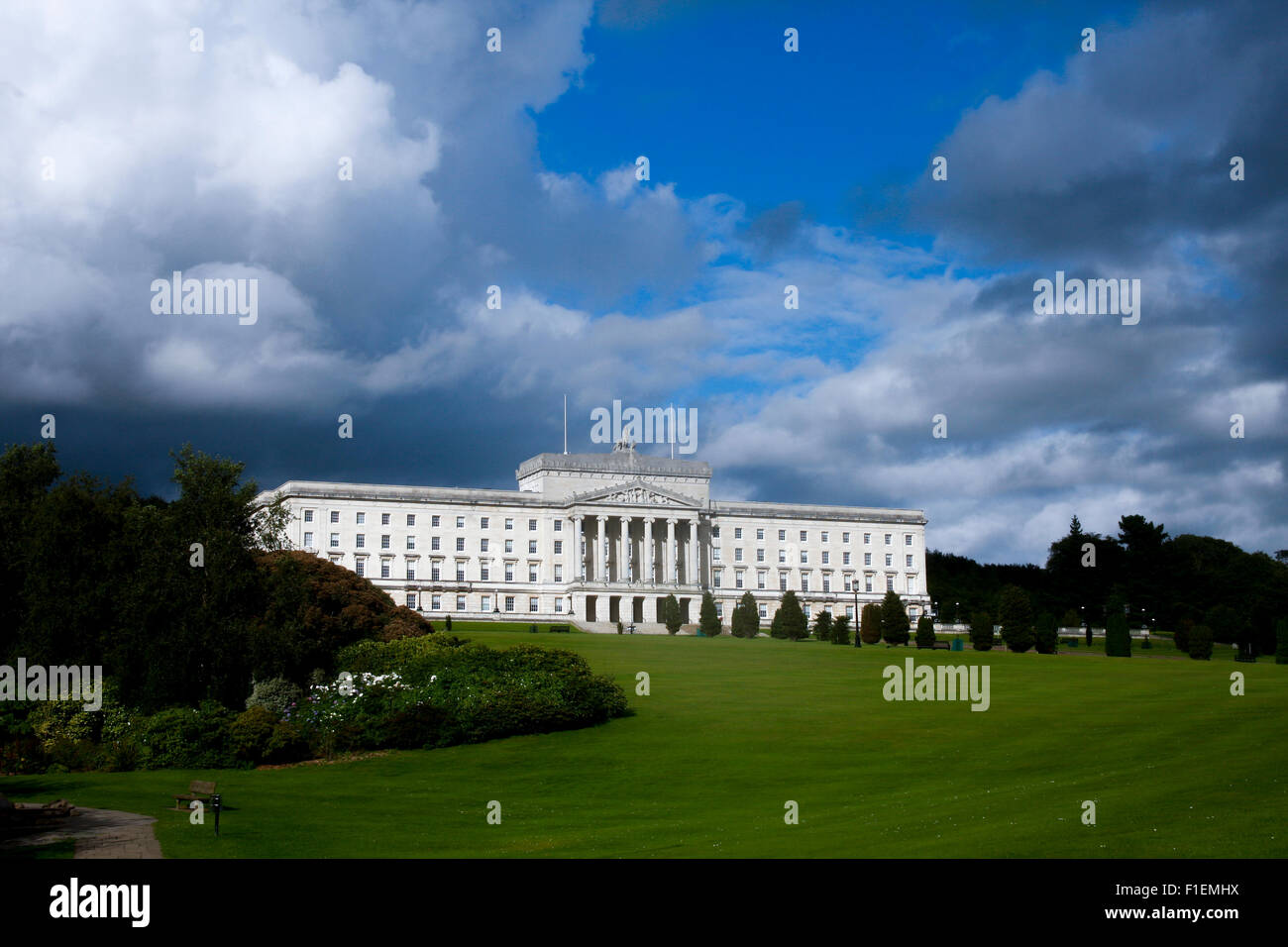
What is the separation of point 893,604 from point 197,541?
54.7 meters

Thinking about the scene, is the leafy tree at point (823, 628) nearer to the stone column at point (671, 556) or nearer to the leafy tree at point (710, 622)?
the leafy tree at point (710, 622)

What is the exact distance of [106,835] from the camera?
71.6ft

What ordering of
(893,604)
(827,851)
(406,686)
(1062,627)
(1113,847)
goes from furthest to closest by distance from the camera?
(1062,627) → (893,604) → (406,686) → (827,851) → (1113,847)

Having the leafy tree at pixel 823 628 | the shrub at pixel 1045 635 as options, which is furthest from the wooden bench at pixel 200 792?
the leafy tree at pixel 823 628

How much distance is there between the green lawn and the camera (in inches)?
811

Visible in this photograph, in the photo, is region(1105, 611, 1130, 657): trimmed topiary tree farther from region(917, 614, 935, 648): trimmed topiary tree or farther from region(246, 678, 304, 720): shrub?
region(246, 678, 304, 720): shrub

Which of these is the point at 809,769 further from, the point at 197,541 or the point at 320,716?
the point at 197,541

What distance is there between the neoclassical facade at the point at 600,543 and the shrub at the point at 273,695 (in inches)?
3020

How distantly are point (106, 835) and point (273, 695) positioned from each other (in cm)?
1615

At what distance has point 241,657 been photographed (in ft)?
125

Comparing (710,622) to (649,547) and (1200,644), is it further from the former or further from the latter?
(1200,644)

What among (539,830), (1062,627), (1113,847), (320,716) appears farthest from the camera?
(1062,627)

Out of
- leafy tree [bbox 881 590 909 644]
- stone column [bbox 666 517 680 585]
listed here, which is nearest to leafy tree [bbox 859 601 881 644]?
leafy tree [bbox 881 590 909 644]
